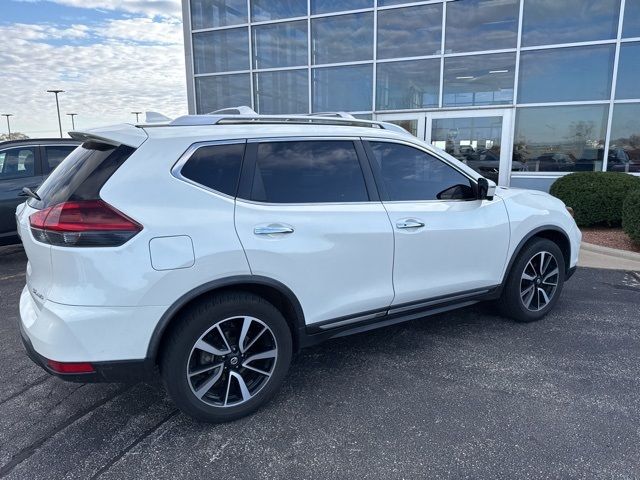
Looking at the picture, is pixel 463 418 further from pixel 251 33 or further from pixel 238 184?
pixel 251 33

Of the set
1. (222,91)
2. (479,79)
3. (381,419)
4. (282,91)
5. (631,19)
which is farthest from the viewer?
(222,91)

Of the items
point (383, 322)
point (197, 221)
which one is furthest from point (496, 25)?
point (197, 221)

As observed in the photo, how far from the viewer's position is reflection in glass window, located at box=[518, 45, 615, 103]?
9.78 metres

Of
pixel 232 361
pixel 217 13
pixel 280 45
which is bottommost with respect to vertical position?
pixel 232 361

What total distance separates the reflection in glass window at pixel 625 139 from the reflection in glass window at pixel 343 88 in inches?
218

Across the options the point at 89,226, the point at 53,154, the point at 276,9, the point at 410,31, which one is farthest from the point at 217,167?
the point at 276,9

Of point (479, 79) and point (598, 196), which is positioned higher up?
point (479, 79)

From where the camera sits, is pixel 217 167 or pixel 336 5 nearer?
pixel 217 167

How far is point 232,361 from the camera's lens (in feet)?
8.90

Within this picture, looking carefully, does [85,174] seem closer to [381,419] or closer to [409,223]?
[409,223]

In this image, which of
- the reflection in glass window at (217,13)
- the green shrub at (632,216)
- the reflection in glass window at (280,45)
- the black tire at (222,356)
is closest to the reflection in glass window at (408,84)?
the reflection in glass window at (280,45)

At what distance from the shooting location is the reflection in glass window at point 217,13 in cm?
1237

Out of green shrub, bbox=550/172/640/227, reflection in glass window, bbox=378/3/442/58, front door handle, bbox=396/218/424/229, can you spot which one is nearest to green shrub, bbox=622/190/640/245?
green shrub, bbox=550/172/640/227

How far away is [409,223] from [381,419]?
133 centimetres
